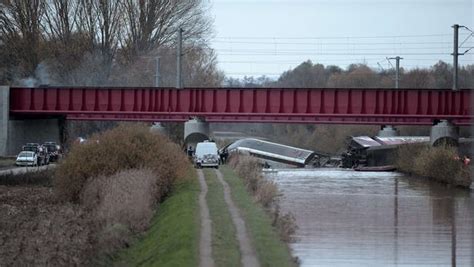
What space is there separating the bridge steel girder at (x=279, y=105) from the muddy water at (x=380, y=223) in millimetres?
10492

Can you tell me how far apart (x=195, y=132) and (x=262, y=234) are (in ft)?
133

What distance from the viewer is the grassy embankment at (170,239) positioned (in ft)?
63.9

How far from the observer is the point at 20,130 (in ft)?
240

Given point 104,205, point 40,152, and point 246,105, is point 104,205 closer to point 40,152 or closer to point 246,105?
point 246,105

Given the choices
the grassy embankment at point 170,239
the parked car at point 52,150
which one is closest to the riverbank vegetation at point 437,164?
the grassy embankment at point 170,239

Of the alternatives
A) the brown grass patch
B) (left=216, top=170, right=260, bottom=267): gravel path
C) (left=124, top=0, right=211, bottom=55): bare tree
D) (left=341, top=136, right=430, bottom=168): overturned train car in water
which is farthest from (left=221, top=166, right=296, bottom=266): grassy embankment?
(left=124, top=0, right=211, bottom=55): bare tree

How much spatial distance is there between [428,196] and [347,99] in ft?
63.2

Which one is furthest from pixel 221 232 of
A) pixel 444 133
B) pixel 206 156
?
pixel 444 133

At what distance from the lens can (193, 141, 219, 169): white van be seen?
5359cm

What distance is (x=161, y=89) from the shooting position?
64.4m

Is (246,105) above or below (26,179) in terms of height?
above

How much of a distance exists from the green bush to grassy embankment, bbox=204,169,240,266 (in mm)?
2163

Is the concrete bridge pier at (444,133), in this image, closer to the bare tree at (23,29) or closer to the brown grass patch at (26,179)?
the brown grass patch at (26,179)

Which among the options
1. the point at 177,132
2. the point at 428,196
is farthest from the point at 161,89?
the point at 428,196
